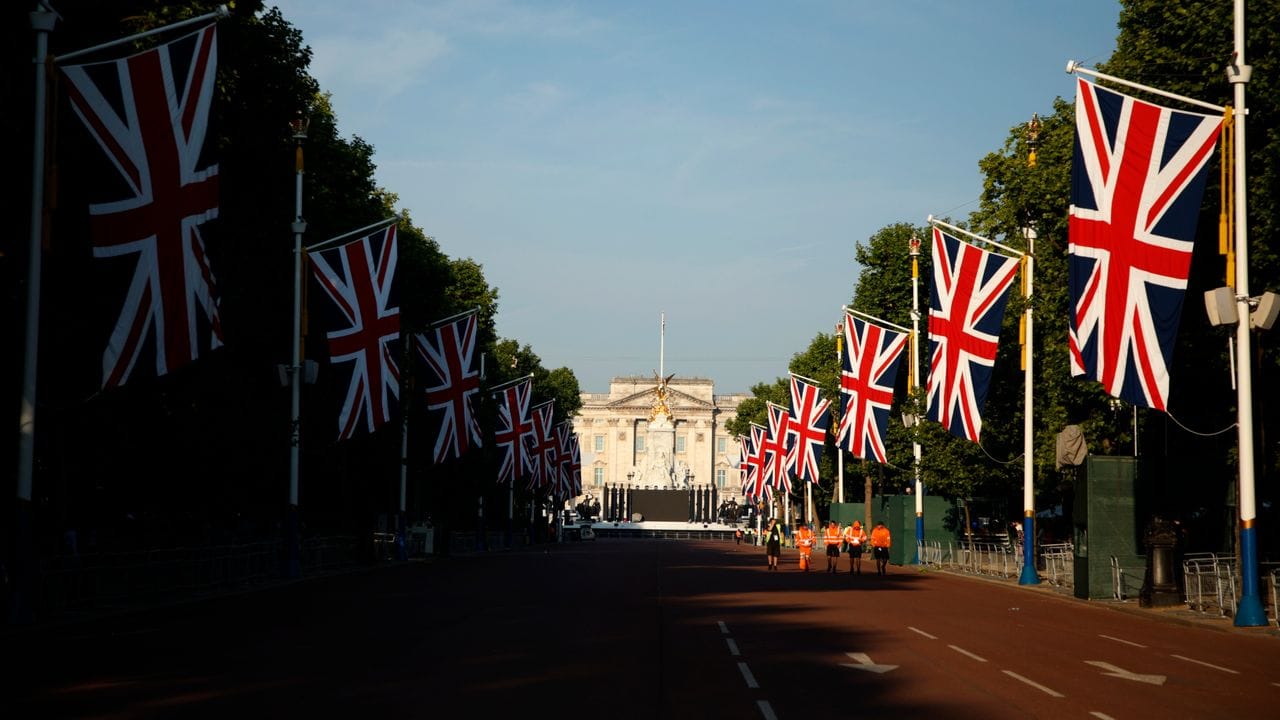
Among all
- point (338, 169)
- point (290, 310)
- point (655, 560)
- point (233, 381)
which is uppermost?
point (338, 169)

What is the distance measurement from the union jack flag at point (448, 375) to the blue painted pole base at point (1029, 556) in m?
18.1

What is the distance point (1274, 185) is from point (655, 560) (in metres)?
36.1

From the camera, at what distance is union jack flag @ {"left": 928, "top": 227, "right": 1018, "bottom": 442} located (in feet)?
124

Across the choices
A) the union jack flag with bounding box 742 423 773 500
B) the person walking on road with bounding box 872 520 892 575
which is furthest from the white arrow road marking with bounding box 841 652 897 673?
the union jack flag with bounding box 742 423 773 500

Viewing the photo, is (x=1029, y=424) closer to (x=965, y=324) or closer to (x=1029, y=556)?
(x=1029, y=556)

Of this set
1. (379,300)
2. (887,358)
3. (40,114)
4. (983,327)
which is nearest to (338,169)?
(379,300)

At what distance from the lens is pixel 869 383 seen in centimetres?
4956

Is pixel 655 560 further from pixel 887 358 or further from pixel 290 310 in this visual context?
pixel 290 310

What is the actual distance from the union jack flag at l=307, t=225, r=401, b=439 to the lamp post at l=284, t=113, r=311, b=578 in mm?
2950

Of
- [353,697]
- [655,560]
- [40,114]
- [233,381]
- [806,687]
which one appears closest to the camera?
[353,697]

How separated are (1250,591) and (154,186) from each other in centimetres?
1959

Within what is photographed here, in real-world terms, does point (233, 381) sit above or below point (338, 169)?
below

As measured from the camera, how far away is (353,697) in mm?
14484

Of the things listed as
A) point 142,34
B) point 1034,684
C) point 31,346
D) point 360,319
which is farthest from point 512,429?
point 1034,684
